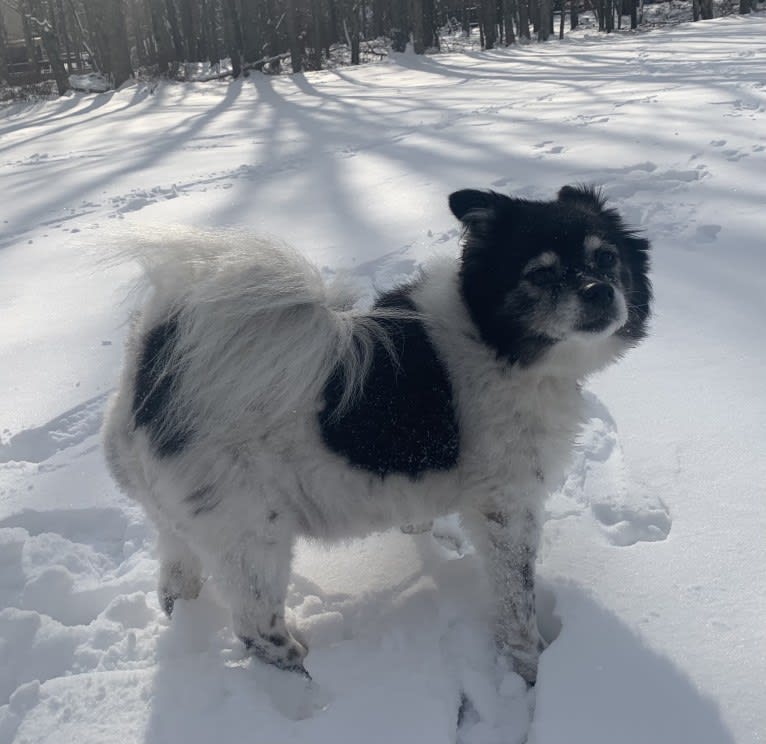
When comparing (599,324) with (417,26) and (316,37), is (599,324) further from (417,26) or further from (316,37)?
(316,37)

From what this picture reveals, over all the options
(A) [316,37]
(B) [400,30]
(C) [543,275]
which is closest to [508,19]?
(B) [400,30]

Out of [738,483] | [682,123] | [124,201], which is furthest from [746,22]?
[738,483]

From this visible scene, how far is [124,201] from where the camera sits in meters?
6.81

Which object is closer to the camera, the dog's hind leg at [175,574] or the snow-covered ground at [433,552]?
the snow-covered ground at [433,552]

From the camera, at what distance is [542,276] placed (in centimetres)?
233

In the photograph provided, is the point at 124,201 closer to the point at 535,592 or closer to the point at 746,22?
the point at 535,592

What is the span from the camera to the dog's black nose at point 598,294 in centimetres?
220

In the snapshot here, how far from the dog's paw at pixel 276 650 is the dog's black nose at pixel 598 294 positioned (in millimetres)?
1374

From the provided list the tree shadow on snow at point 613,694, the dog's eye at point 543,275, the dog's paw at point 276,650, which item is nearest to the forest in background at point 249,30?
the dog's eye at point 543,275

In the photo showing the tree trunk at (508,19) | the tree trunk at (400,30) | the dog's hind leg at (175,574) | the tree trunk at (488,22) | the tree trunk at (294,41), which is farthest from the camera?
the tree trunk at (508,19)

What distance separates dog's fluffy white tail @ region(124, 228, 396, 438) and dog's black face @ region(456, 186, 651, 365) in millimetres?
490

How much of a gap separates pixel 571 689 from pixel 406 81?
15.8 metres

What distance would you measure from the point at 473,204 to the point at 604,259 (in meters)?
0.48

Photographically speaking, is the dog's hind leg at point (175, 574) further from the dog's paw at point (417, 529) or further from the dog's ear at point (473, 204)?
the dog's ear at point (473, 204)
